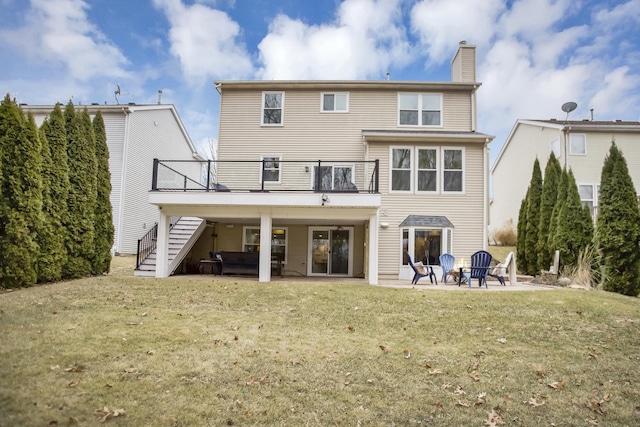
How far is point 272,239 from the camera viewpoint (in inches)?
620

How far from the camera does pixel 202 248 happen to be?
1585 cm

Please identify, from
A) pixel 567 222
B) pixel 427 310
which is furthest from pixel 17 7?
pixel 567 222

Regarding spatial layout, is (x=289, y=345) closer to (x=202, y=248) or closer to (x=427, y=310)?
(x=427, y=310)

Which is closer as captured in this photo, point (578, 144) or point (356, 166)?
point (356, 166)

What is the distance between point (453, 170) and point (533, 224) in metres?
4.80

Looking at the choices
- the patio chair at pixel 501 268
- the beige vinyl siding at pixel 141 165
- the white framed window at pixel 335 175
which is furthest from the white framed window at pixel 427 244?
the beige vinyl siding at pixel 141 165

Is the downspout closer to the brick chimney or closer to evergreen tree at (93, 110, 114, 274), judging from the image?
evergreen tree at (93, 110, 114, 274)

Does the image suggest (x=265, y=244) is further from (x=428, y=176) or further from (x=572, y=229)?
(x=572, y=229)

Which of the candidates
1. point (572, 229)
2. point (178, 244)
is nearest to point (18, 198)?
point (178, 244)

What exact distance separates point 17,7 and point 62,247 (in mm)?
6542

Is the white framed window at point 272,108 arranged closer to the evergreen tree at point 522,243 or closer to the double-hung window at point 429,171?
the double-hung window at point 429,171

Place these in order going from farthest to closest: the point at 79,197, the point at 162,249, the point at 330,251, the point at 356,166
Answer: the point at 330,251, the point at 356,166, the point at 162,249, the point at 79,197

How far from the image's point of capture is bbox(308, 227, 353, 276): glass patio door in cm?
1527

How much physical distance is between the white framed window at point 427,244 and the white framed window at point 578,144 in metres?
10.9
